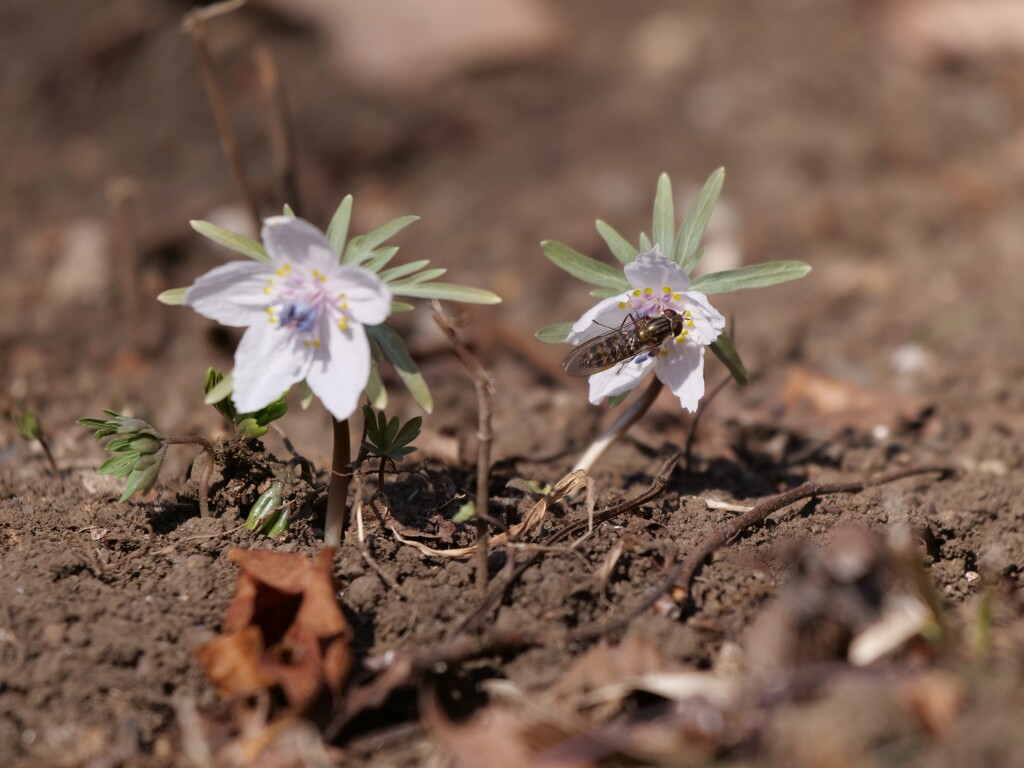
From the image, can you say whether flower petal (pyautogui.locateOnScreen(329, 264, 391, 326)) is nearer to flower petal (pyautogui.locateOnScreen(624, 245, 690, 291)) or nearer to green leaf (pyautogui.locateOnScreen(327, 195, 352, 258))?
green leaf (pyautogui.locateOnScreen(327, 195, 352, 258))

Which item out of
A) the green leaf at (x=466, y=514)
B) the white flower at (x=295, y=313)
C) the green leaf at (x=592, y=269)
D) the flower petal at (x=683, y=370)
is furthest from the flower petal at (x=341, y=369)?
the flower petal at (x=683, y=370)

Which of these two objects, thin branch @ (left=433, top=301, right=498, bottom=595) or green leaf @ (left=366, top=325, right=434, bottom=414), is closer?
thin branch @ (left=433, top=301, right=498, bottom=595)

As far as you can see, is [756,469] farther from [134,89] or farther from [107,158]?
[134,89]

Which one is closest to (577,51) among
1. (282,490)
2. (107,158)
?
(107,158)

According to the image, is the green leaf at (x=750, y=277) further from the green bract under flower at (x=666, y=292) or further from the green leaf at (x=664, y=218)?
the green leaf at (x=664, y=218)

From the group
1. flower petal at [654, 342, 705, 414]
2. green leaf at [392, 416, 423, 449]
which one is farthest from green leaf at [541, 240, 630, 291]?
A: green leaf at [392, 416, 423, 449]

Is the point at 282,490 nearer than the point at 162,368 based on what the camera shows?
Yes
